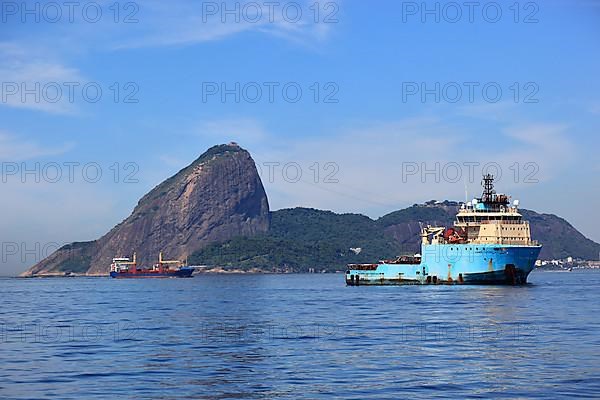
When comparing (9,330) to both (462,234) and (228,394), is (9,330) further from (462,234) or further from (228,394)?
(462,234)

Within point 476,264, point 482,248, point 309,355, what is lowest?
point 309,355

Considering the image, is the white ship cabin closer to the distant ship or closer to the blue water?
the distant ship

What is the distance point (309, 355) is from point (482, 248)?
70910 millimetres

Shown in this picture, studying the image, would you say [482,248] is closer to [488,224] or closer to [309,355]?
[488,224]

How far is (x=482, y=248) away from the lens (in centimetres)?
10662

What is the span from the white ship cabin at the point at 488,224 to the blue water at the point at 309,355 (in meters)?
41.7

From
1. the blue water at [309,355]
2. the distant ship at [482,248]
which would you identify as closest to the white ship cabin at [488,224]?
the distant ship at [482,248]

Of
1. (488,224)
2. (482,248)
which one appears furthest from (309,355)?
(488,224)

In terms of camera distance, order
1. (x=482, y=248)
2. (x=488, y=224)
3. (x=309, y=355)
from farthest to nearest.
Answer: (x=488, y=224), (x=482, y=248), (x=309, y=355)

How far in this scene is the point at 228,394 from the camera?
1174 inches

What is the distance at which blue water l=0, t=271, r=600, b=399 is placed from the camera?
30.7 metres

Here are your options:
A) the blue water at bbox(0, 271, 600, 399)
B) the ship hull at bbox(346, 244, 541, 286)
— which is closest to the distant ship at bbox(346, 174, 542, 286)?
the ship hull at bbox(346, 244, 541, 286)

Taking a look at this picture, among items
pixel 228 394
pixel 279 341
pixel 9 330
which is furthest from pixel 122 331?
pixel 228 394

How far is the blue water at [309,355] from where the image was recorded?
30.7 metres
